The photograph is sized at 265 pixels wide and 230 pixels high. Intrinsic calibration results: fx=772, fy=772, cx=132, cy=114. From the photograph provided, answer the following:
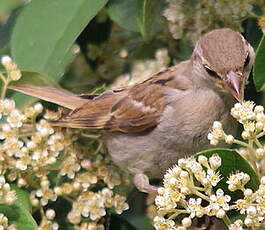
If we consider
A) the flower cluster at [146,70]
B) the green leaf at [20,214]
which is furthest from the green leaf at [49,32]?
the green leaf at [20,214]

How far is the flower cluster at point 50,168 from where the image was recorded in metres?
3.68

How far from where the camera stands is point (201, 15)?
13.3 ft

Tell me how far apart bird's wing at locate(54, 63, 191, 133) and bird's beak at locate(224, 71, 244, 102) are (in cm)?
61

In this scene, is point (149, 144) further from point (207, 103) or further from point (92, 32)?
point (92, 32)

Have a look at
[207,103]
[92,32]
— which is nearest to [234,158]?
[207,103]

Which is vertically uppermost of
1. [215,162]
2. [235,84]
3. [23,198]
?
[235,84]

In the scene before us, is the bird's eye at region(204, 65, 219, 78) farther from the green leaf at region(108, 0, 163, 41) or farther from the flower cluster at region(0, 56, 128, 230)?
the flower cluster at region(0, 56, 128, 230)

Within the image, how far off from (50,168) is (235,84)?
3.45 feet

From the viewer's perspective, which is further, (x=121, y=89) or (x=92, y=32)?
(x=92, y=32)

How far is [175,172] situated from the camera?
3100 mm

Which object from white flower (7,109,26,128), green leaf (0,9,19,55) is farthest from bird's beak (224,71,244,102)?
green leaf (0,9,19,55)

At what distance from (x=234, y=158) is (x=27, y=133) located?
3.61 feet

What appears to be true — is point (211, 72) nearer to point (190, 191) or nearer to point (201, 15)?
point (201, 15)

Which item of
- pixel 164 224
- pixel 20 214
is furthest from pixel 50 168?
pixel 164 224
